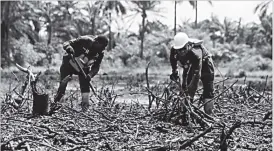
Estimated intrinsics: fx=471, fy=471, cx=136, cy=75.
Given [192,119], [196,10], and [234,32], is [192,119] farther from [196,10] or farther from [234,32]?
[234,32]

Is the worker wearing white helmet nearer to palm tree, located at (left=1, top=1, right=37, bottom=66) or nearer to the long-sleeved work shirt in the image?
the long-sleeved work shirt

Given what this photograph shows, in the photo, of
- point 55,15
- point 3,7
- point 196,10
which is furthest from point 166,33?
point 3,7

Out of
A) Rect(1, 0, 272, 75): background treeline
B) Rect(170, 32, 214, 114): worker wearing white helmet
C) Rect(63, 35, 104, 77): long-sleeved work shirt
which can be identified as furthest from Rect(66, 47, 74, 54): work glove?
Rect(1, 0, 272, 75): background treeline

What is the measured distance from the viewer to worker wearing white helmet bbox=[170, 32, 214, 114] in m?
Result: 6.33

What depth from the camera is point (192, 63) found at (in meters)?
6.41

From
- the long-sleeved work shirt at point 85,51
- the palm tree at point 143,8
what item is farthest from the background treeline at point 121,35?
the long-sleeved work shirt at point 85,51

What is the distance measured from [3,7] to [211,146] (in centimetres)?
2736

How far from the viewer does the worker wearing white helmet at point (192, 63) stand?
6332 mm

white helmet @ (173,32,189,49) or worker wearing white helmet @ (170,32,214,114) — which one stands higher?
white helmet @ (173,32,189,49)

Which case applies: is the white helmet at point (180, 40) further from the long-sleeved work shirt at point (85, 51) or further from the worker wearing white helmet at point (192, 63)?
the long-sleeved work shirt at point (85, 51)

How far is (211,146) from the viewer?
4.51m

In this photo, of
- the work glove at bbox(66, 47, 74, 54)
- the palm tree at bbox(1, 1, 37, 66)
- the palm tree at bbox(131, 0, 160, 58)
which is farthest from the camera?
the palm tree at bbox(131, 0, 160, 58)

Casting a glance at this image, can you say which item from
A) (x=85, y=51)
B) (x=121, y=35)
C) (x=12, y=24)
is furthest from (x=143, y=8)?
(x=85, y=51)

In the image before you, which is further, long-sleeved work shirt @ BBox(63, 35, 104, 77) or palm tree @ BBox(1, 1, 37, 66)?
palm tree @ BBox(1, 1, 37, 66)
